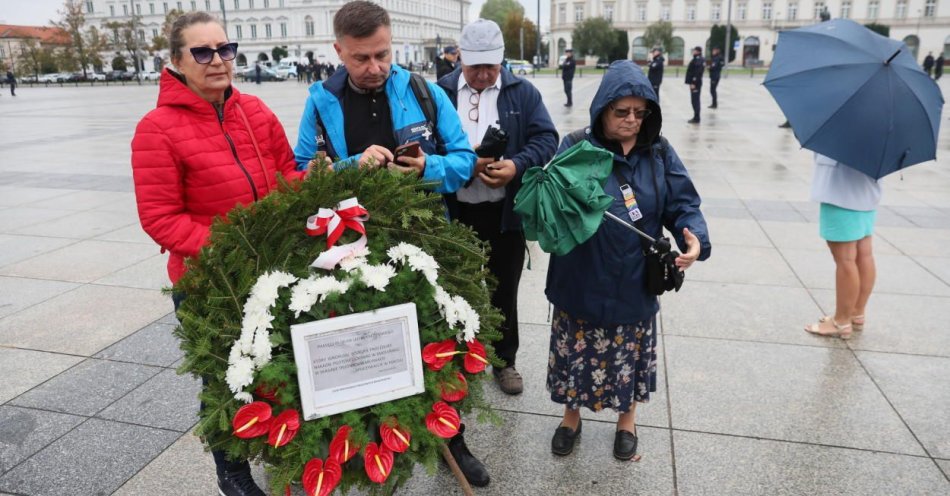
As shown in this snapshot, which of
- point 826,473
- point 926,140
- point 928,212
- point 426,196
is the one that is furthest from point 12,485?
point 928,212

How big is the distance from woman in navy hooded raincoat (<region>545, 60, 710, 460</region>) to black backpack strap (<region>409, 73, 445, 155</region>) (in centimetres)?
→ 59

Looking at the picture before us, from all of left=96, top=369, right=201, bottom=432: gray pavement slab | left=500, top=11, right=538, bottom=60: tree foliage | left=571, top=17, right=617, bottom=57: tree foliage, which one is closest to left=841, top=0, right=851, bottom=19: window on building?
left=571, top=17, right=617, bottom=57: tree foliage

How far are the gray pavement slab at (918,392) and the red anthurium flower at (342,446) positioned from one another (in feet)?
9.11

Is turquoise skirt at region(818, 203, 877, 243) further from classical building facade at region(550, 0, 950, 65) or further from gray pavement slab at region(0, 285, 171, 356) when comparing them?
classical building facade at region(550, 0, 950, 65)

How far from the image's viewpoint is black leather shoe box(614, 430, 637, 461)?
→ 299 centimetres

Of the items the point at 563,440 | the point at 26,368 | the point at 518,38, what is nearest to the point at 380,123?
the point at 563,440

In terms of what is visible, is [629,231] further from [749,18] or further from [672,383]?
[749,18]

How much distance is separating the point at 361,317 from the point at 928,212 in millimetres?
8004

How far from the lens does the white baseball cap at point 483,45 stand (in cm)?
310

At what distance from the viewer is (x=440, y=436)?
2.05 meters

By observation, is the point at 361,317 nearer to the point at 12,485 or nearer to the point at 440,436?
the point at 440,436

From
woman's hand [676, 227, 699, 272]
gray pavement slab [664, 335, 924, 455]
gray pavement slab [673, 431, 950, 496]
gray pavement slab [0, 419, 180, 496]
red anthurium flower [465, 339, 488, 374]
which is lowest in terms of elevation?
gray pavement slab [673, 431, 950, 496]

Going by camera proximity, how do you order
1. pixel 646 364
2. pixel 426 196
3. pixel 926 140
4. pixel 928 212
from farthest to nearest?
1. pixel 928 212
2. pixel 926 140
3. pixel 646 364
4. pixel 426 196

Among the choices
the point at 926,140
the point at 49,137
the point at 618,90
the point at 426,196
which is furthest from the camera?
the point at 49,137
